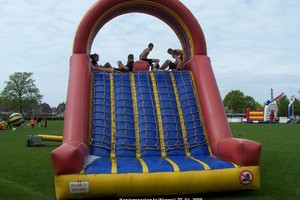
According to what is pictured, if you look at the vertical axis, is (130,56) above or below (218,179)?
above

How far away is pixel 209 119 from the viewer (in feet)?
15.5

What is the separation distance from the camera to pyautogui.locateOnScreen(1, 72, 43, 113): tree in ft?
147

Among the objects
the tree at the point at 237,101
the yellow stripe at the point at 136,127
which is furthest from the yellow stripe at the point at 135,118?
the tree at the point at 237,101

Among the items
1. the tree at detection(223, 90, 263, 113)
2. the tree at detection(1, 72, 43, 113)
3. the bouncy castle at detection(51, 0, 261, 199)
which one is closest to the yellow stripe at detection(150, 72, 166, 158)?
the bouncy castle at detection(51, 0, 261, 199)

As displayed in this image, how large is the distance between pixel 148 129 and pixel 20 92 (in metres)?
43.7

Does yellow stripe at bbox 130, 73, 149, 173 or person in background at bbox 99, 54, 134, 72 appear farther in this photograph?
person in background at bbox 99, 54, 134, 72

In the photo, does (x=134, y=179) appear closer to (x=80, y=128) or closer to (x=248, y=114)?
(x=80, y=128)

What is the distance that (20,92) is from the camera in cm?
4522

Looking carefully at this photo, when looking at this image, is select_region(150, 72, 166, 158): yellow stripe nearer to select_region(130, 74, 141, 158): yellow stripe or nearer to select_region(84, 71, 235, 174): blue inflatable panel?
select_region(84, 71, 235, 174): blue inflatable panel

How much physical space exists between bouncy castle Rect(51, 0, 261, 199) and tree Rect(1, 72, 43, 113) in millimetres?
41965

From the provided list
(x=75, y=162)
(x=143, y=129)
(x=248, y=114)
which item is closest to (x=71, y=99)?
(x=143, y=129)

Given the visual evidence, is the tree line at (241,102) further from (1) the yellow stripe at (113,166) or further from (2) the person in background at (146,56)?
(1) the yellow stripe at (113,166)

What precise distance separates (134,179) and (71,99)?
164 cm

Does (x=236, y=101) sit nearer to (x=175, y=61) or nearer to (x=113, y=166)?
(x=175, y=61)
